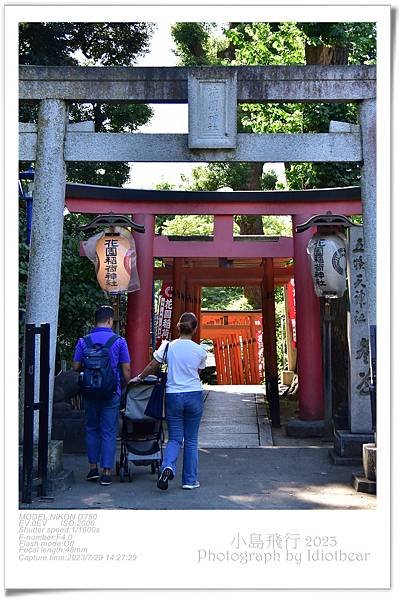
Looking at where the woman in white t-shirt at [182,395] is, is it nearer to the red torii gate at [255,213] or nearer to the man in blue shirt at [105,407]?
the man in blue shirt at [105,407]

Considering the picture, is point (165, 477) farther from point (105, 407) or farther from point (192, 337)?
point (192, 337)

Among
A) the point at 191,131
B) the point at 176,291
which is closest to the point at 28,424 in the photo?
the point at 191,131

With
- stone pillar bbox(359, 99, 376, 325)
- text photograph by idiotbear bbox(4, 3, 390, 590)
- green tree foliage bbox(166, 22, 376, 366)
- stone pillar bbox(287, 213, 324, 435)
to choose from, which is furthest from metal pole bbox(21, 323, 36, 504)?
green tree foliage bbox(166, 22, 376, 366)

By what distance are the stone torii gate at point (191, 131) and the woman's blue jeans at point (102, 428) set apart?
0.80m

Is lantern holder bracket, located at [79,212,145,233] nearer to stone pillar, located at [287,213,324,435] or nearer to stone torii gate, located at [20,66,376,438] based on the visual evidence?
stone torii gate, located at [20,66,376,438]

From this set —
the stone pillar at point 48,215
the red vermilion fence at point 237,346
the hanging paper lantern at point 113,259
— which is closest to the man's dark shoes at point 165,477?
the stone pillar at point 48,215

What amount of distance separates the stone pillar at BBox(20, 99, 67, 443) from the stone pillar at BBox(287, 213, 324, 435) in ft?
16.9

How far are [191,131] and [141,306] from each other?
4659 mm

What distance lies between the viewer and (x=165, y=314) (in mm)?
19047

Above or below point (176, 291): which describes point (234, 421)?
below

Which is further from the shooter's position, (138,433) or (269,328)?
(269,328)

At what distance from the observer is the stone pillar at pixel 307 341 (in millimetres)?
12406

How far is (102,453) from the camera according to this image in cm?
859

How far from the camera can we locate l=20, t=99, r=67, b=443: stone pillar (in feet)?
27.3
